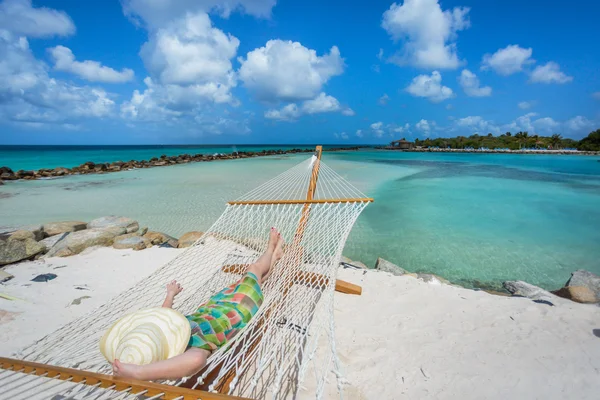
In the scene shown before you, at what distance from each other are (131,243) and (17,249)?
35.1 inches

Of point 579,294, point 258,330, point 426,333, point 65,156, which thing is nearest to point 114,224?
point 258,330

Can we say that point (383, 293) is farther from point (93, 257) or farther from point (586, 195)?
point (586, 195)

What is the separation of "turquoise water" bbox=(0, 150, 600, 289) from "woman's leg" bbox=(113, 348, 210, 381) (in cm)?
271

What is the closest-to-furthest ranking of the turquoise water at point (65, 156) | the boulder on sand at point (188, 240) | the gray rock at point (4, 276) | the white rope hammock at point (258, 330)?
the white rope hammock at point (258, 330) → the gray rock at point (4, 276) → the boulder on sand at point (188, 240) → the turquoise water at point (65, 156)

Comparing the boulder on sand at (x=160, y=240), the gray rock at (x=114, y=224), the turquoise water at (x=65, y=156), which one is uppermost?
the turquoise water at (x=65, y=156)

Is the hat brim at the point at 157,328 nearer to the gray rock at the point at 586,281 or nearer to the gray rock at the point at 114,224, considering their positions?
the gray rock at the point at 114,224

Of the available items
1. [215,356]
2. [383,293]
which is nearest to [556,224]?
[383,293]

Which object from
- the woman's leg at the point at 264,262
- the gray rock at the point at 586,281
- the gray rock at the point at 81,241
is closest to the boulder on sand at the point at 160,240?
the gray rock at the point at 81,241

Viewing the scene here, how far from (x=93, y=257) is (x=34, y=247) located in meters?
0.52

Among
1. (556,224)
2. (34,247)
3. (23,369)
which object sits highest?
(23,369)

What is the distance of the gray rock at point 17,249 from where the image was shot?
2.63m

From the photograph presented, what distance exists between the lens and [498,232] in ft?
14.8

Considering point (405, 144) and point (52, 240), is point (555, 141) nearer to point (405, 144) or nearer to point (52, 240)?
point (405, 144)

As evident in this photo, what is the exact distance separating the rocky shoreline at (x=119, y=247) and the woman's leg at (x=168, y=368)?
2.04 metres
